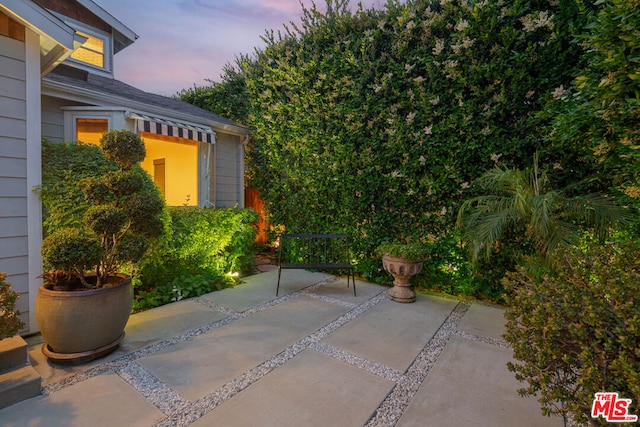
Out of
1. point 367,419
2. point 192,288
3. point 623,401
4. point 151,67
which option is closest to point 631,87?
point 623,401

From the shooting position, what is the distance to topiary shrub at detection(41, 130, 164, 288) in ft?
7.53

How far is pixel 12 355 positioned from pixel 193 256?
2.50 meters

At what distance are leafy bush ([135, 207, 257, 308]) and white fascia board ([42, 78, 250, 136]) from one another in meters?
2.01

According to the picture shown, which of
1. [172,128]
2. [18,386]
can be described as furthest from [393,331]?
[172,128]

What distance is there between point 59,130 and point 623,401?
646 cm

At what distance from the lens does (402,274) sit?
13.3 feet

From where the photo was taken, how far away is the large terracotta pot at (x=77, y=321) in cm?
233

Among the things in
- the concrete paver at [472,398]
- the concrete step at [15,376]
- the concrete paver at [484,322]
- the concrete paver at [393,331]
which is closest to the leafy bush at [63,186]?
the concrete step at [15,376]

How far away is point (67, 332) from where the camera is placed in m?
2.34

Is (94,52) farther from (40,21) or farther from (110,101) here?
(40,21)

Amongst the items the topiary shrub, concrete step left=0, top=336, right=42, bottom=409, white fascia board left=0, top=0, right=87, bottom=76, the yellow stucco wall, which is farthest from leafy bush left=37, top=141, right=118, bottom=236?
the yellow stucco wall

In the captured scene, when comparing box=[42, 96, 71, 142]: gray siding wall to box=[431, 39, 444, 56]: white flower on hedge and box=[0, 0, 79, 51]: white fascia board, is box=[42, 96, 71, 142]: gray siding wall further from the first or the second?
box=[431, 39, 444, 56]: white flower on hedge

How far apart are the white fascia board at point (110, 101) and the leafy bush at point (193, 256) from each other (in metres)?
2.01

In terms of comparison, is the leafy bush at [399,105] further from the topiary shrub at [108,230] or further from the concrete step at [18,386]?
the concrete step at [18,386]
